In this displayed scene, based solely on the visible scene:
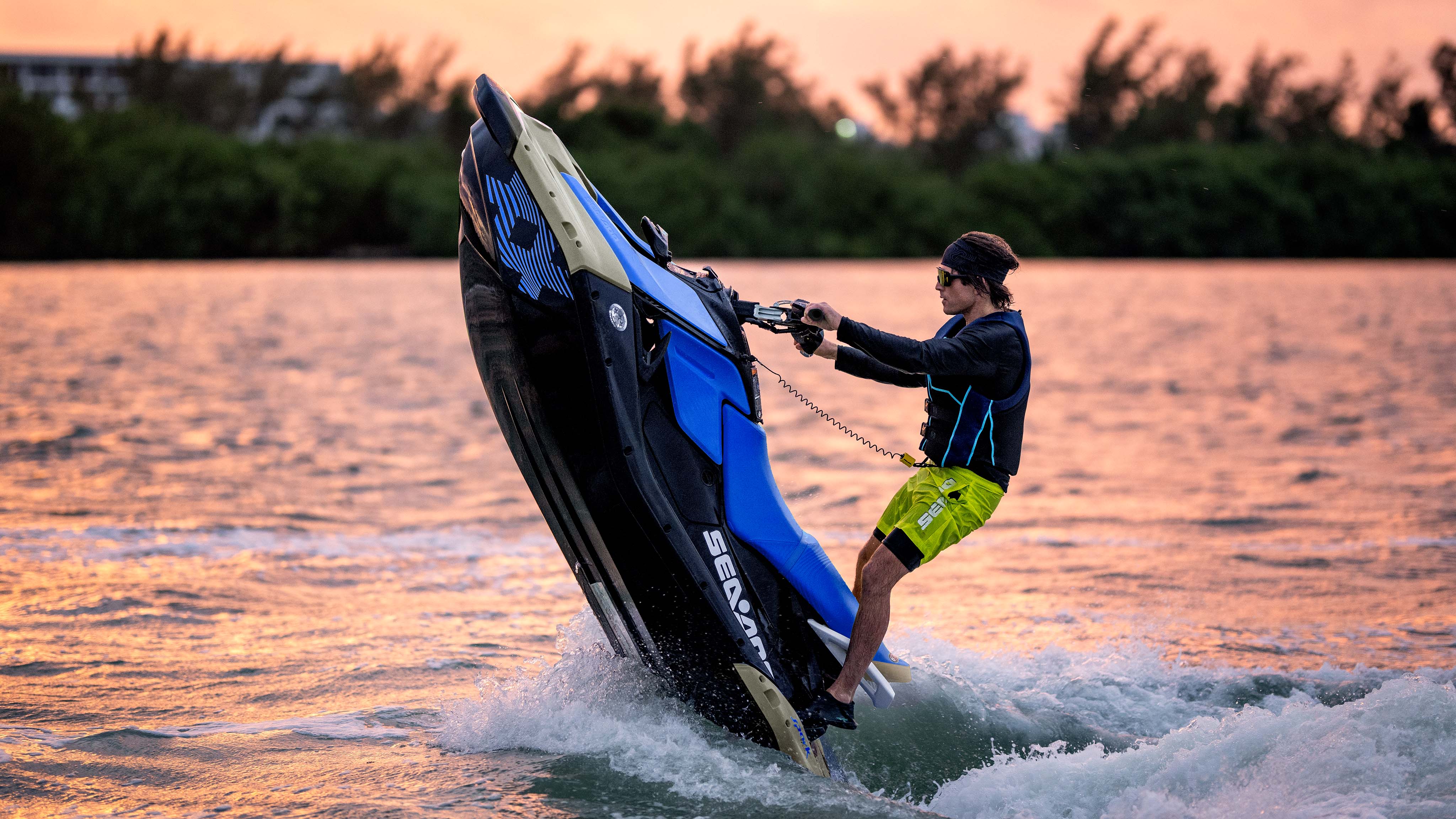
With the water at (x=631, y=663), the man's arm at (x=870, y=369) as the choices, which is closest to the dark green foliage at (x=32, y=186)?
the water at (x=631, y=663)

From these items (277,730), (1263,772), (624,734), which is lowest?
(277,730)

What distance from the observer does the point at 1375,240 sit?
60.6 metres

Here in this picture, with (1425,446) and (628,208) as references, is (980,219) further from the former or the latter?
(1425,446)

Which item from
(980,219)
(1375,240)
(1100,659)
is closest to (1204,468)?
(1100,659)

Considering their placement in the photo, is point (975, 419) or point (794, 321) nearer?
point (794, 321)

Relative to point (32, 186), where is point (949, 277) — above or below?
below

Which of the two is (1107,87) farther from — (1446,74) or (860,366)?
(860,366)

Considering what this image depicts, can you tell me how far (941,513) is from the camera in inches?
162

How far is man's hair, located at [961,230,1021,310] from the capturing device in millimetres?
4043

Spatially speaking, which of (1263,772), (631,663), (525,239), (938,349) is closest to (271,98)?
(631,663)

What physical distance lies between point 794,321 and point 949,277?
0.51 metres

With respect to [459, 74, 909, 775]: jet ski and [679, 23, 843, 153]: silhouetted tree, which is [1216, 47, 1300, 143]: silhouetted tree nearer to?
[679, 23, 843, 153]: silhouetted tree

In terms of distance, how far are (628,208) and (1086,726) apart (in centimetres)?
5129

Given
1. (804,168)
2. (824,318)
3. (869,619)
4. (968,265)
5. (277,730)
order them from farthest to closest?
1. (804,168)
2. (277,730)
3. (869,619)
4. (968,265)
5. (824,318)
